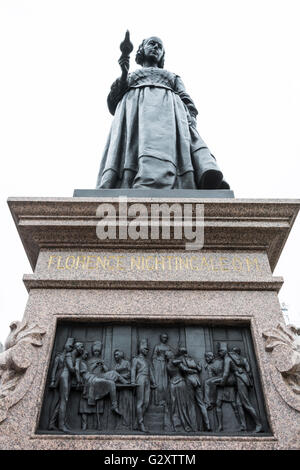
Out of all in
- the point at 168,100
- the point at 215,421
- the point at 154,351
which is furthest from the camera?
the point at 168,100

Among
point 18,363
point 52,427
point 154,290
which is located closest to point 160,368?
point 154,290

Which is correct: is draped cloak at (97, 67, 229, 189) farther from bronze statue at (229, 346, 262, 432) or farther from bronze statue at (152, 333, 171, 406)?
bronze statue at (229, 346, 262, 432)

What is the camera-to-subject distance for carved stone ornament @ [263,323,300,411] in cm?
525

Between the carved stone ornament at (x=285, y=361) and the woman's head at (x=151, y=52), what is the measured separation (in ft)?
24.9

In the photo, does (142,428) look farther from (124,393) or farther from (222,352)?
(222,352)

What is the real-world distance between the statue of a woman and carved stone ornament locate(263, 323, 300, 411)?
10.4 ft

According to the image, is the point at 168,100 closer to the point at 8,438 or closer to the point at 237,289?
the point at 237,289

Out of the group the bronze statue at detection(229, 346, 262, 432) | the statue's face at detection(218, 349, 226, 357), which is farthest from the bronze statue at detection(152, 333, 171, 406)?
the bronze statue at detection(229, 346, 262, 432)

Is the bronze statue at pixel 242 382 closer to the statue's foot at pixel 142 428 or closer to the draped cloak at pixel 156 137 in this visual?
the statue's foot at pixel 142 428

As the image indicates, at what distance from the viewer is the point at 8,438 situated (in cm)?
489

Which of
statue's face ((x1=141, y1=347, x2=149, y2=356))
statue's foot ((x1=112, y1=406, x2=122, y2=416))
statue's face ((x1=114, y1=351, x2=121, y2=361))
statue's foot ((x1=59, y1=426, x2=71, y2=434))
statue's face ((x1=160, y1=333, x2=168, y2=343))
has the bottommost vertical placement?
statue's foot ((x1=59, y1=426, x2=71, y2=434))

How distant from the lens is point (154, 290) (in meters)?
6.23
